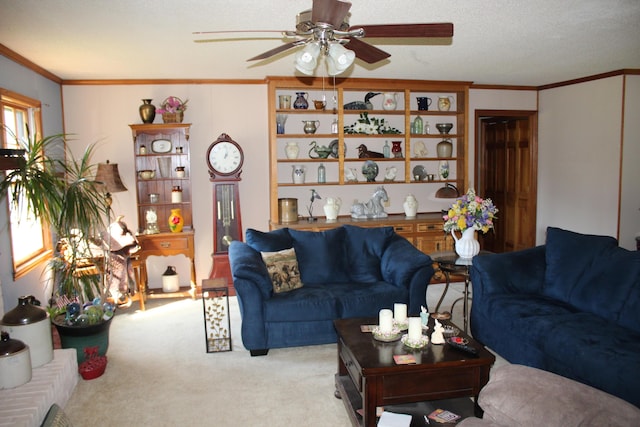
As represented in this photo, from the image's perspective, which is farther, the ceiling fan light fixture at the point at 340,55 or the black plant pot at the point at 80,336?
the black plant pot at the point at 80,336

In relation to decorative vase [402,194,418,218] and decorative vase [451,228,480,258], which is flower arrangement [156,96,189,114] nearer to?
decorative vase [402,194,418,218]

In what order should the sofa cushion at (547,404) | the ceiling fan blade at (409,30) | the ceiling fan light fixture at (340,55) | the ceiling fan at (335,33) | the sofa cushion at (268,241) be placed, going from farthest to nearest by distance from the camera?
the sofa cushion at (268,241) < the ceiling fan light fixture at (340,55) < the ceiling fan blade at (409,30) < the ceiling fan at (335,33) < the sofa cushion at (547,404)

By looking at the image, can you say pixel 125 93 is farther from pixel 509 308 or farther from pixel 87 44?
pixel 509 308

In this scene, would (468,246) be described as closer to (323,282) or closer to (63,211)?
(323,282)

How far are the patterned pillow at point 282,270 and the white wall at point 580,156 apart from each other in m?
3.94

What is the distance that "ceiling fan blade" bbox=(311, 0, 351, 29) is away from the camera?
1956 mm

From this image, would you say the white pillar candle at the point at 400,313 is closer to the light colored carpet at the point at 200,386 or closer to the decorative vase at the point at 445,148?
the light colored carpet at the point at 200,386

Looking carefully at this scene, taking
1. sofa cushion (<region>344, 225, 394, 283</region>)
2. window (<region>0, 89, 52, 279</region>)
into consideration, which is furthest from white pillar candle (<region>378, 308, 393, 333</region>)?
window (<region>0, 89, 52, 279</region>)

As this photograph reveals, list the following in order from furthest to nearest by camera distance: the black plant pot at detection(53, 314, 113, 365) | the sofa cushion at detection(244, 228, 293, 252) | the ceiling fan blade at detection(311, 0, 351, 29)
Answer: the sofa cushion at detection(244, 228, 293, 252) < the black plant pot at detection(53, 314, 113, 365) < the ceiling fan blade at detection(311, 0, 351, 29)

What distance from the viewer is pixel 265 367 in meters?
3.55

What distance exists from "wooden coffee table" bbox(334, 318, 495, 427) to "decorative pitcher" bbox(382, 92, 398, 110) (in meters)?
3.75

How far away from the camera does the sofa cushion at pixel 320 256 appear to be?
427cm

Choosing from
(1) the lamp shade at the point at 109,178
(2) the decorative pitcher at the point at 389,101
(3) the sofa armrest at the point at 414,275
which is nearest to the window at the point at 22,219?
(1) the lamp shade at the point at 109,178

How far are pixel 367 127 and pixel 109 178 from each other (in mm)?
2985
